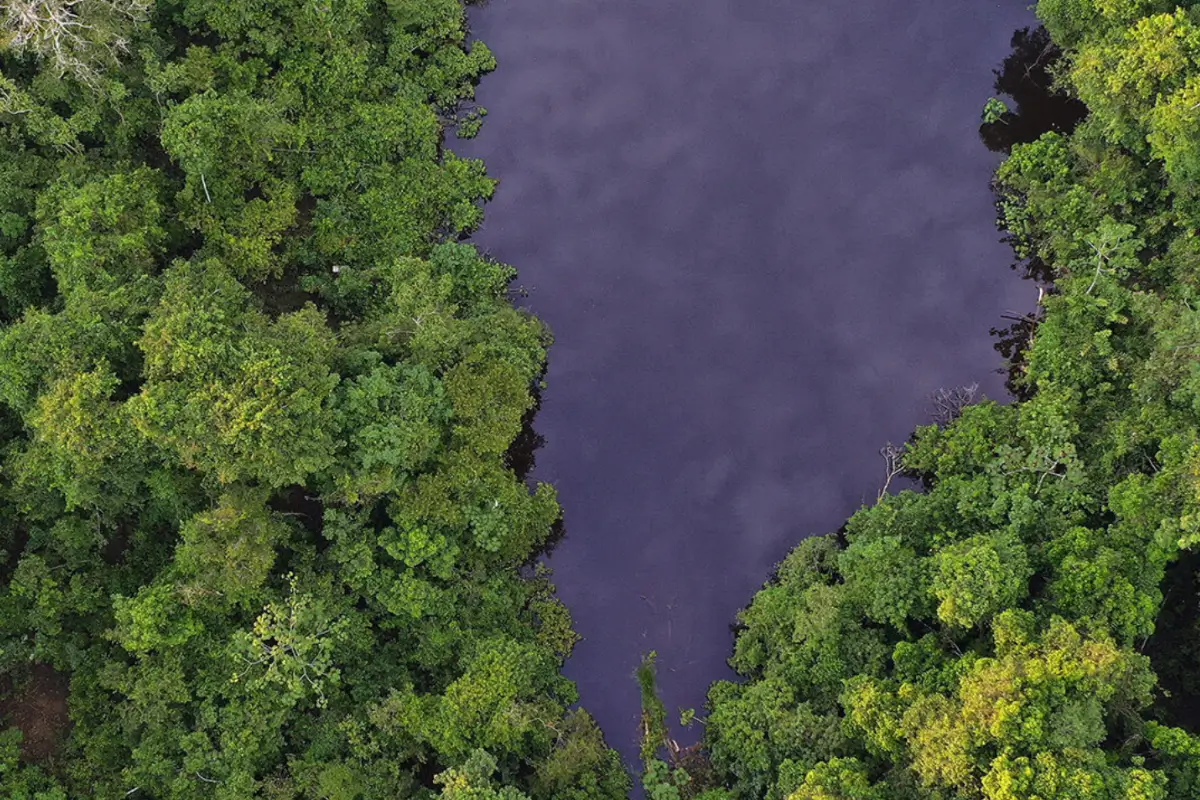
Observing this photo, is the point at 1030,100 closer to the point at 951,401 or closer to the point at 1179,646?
the point at 951,401

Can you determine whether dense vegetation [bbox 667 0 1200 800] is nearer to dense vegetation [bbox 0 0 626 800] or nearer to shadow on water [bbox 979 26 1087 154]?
shadow on water [bbox 979 26 1087 154]

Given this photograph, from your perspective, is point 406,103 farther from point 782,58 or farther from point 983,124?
point 983,124

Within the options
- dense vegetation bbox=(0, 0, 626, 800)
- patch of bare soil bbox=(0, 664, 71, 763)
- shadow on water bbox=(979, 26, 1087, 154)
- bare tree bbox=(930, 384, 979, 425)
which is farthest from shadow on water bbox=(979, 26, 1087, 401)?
patch of bare soil bbox=(0, 664, 71, 763)

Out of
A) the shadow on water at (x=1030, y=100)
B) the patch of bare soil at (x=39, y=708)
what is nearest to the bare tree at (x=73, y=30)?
the patch of bare soil at (x=39, y=708)

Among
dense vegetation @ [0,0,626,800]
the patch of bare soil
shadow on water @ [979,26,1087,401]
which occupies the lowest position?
the patch of bare soil

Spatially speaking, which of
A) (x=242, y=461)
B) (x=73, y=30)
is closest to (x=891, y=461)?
(x=242, y=461)
